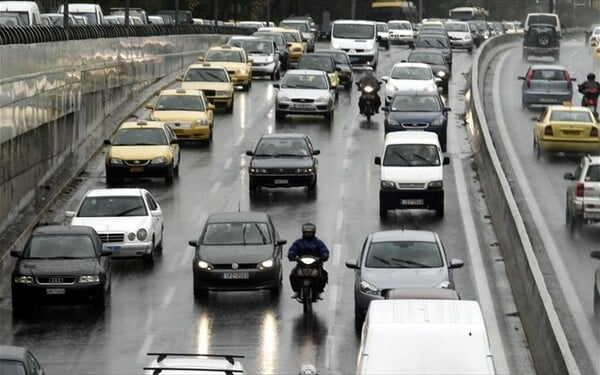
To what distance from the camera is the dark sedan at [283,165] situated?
39.9 m

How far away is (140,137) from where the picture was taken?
141 feet

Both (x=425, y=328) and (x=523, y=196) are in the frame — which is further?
(x=523, y=196)

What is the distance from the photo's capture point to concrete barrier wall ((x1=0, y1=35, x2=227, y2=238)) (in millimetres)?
35969

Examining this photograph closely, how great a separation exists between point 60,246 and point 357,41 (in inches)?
1974

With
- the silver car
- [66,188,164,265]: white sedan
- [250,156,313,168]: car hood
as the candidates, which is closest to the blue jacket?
the silver car

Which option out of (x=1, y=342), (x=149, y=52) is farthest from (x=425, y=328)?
(x=149, y=52)

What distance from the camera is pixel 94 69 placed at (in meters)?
50.8

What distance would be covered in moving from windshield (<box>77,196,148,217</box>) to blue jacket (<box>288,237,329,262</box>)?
23.1 ft

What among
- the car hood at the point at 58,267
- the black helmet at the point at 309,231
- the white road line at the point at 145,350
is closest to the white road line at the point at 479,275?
the black helmet at the point at 309,231

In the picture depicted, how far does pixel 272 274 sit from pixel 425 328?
1207 cm

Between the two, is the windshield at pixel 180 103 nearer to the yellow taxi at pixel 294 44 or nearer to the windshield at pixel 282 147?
the windshield at pixel 282 147

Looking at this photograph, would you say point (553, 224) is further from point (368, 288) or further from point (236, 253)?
point (368, 288)

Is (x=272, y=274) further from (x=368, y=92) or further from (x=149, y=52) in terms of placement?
(x=149, y=52)

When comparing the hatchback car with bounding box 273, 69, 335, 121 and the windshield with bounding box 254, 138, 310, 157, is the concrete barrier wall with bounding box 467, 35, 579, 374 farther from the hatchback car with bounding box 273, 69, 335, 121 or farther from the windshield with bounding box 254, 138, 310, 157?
the hatchback car with bounding box 273, 69, 335, 121
